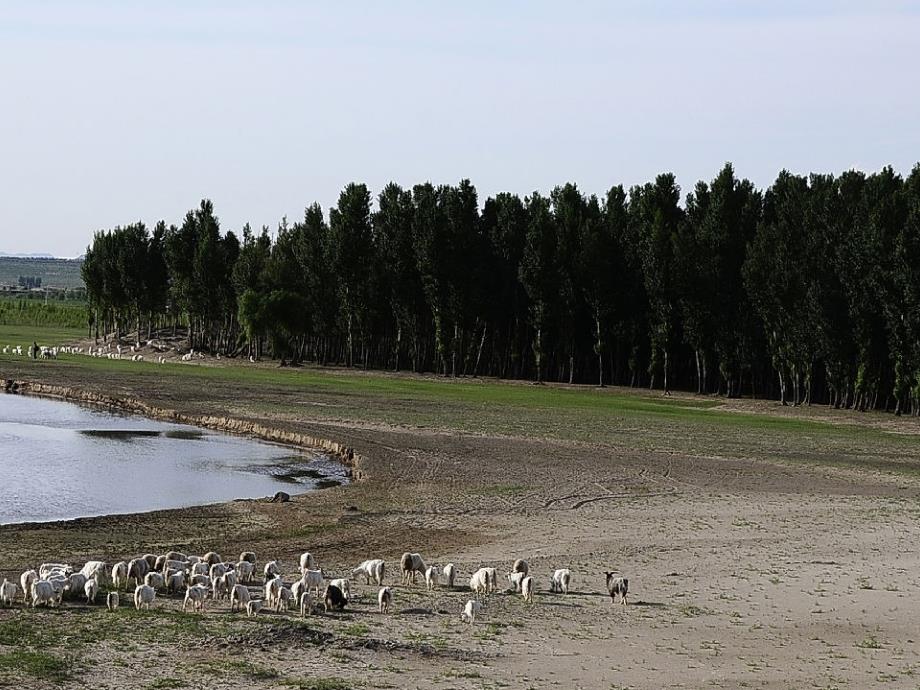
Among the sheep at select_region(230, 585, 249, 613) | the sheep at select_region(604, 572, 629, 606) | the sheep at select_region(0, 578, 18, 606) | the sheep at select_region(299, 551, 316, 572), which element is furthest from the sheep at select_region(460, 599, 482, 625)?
the sheep at select_region(0, 578, 18, 606)

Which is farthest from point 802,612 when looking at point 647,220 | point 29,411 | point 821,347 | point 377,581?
point 647,220

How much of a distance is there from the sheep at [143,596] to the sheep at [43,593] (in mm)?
1293

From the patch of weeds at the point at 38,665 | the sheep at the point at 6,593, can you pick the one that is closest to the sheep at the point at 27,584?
the sheep at the point at 6,593

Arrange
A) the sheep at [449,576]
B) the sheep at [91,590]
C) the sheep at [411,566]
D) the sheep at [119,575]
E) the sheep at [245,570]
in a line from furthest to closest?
the sheep at [411,566] → the sheep at [449,576] → the sheep at [245,570] → the sheep at [119,575] → the sheep at [91,590]

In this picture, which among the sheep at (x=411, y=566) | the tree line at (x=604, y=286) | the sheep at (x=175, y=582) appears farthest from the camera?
the tree line at (x=604, y=286)

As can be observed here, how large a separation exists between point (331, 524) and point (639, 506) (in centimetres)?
883

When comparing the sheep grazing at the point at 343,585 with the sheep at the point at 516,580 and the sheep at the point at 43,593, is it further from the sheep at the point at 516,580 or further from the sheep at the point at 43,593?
the sheep at the point at 43,593

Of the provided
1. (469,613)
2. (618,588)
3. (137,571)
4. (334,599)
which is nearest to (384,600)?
(334,599)

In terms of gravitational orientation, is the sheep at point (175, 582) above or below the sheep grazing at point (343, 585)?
below

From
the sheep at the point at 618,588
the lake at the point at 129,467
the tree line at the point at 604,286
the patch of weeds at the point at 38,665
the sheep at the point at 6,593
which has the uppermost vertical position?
the tree line at the point at 604,286

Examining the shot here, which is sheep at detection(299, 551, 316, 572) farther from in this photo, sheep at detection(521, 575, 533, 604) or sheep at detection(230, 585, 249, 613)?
sheep at detection(521, 575, 533, 604)

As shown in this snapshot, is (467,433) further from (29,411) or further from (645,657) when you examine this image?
(645,657)

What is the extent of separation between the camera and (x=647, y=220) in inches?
3866

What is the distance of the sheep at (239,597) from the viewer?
840 inches
